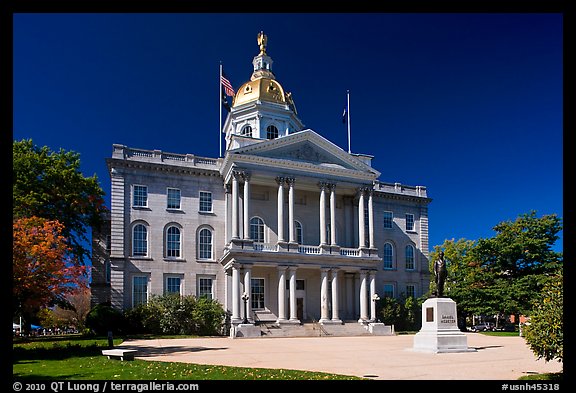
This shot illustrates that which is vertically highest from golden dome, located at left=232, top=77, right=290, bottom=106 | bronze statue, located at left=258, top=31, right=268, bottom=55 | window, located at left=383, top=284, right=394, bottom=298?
bronze statue, located at left=258, top=31, right=268, bottom=55

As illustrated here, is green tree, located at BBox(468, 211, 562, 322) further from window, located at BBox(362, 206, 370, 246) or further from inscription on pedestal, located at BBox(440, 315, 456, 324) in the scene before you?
inscription on pedestal, located at BBox(440, 315, 456, 324)

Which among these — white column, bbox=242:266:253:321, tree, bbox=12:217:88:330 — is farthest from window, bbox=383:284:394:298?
tree, bbox=12:217:88:330

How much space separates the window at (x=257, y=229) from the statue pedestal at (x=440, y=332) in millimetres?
23343

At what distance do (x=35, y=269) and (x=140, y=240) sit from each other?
1424 centimetres

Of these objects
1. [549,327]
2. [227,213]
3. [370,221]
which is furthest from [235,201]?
[549,327]

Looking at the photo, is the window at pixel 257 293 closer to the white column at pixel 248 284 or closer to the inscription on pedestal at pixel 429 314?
the white column at pixel 248 284

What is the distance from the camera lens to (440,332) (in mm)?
21438

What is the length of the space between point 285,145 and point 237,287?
12.9m

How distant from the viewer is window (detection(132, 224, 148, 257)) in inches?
1610

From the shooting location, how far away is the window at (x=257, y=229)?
44000mm

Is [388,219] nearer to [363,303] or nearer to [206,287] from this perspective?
[363,303]

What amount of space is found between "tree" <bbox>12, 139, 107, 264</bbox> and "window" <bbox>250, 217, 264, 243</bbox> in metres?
13.4

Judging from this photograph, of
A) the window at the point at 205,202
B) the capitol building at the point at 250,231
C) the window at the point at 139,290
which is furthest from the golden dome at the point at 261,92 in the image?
the window at the point at 139,290
